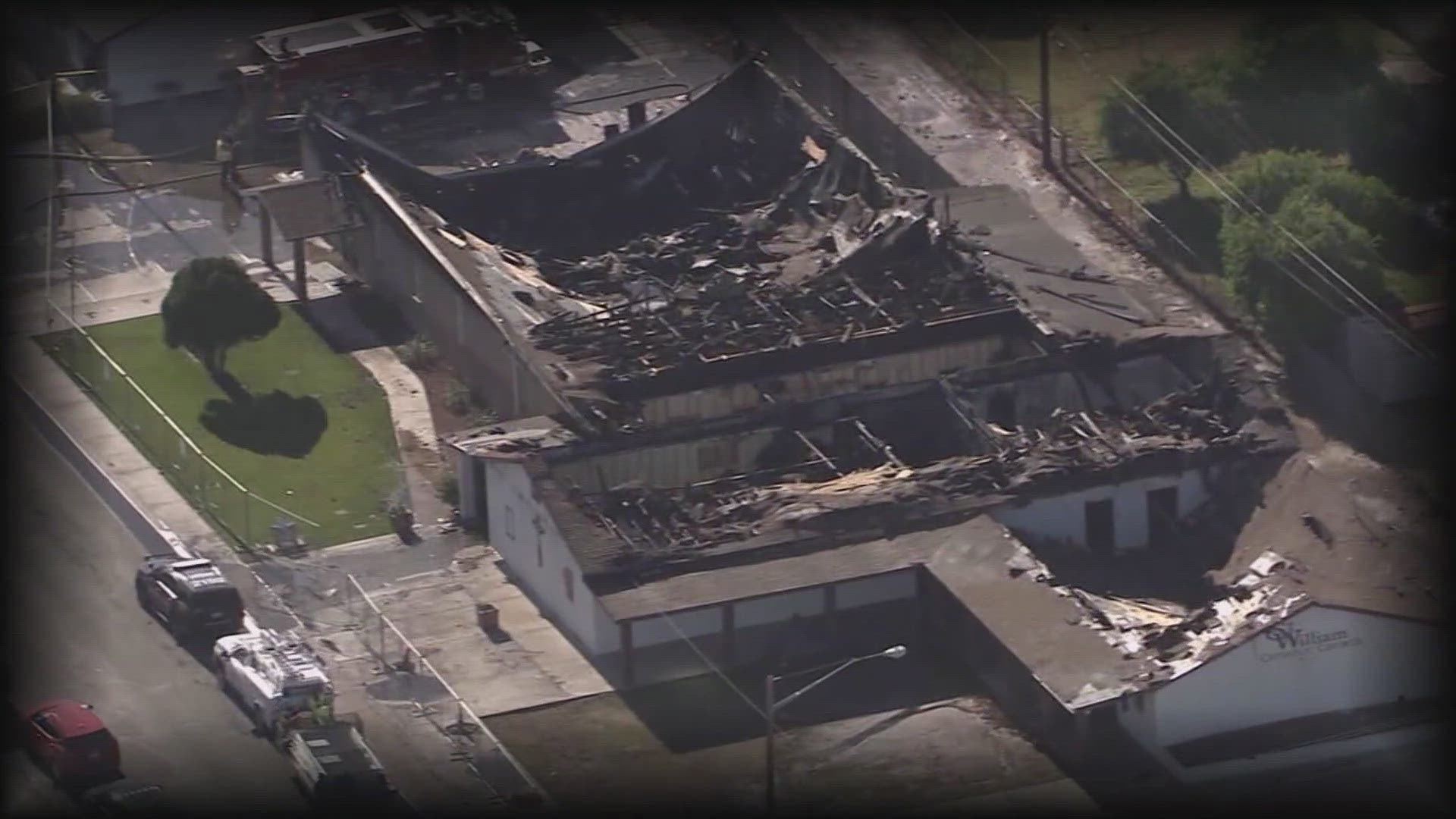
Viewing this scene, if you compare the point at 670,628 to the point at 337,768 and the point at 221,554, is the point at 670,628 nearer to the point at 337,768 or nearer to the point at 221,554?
the point at 337,768

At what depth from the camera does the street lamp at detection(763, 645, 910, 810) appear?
70.9 m

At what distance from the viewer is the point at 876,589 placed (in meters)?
79.5

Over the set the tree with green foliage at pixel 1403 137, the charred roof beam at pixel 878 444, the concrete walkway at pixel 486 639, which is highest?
the tree with green foliage at pixel 1403 137

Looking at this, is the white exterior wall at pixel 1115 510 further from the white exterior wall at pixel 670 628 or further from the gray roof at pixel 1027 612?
the white exterior wall at pixel 670 628

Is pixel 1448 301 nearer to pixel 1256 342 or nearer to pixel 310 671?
pixel 1256 342

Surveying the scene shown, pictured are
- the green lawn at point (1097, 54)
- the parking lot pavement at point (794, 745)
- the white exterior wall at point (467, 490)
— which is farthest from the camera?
the green lawn at point (1097, 54)

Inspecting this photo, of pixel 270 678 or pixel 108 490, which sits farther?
pixel 108 490

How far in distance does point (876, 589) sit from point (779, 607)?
86.8 inches

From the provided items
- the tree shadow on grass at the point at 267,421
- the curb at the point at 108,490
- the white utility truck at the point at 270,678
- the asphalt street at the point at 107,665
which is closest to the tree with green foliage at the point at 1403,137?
the tree shadow on grass at the point at 267,421

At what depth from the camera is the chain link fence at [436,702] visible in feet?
245

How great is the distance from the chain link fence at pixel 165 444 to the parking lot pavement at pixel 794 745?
1034cm

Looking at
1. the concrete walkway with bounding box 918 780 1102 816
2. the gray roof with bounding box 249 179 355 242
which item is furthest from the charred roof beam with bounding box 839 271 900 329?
the concrete walkway with bounding box 918 780 1102 816

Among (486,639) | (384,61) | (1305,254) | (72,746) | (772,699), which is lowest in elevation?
(486,639)

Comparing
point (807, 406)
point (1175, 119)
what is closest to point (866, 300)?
point (807, 406)
